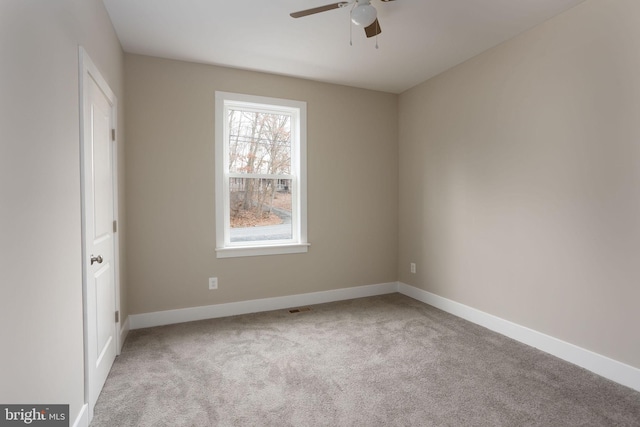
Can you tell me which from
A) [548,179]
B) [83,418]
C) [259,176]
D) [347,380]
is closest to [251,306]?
[259,176]

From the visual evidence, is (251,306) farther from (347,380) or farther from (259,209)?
(347,380)

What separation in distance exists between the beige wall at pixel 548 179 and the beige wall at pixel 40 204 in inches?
128

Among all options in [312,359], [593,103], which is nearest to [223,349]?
[312,359]

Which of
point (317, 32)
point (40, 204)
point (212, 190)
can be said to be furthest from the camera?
point (212, 190)

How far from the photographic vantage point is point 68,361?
5.21ft

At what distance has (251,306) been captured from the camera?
144 inches

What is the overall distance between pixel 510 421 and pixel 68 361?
2346 millimetres

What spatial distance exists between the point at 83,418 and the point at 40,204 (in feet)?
3.99

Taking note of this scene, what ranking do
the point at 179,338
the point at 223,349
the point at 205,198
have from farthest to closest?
1. the point at 205,198
2. the point at 179,338
3. the point at 223,349

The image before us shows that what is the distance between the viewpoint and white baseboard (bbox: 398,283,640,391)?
87.0 inches

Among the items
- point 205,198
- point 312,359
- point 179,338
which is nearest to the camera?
point 312,359

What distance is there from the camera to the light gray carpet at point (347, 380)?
1.89 meters

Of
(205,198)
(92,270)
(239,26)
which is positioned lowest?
(92,270)

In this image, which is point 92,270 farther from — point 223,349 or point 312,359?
point 312,359
